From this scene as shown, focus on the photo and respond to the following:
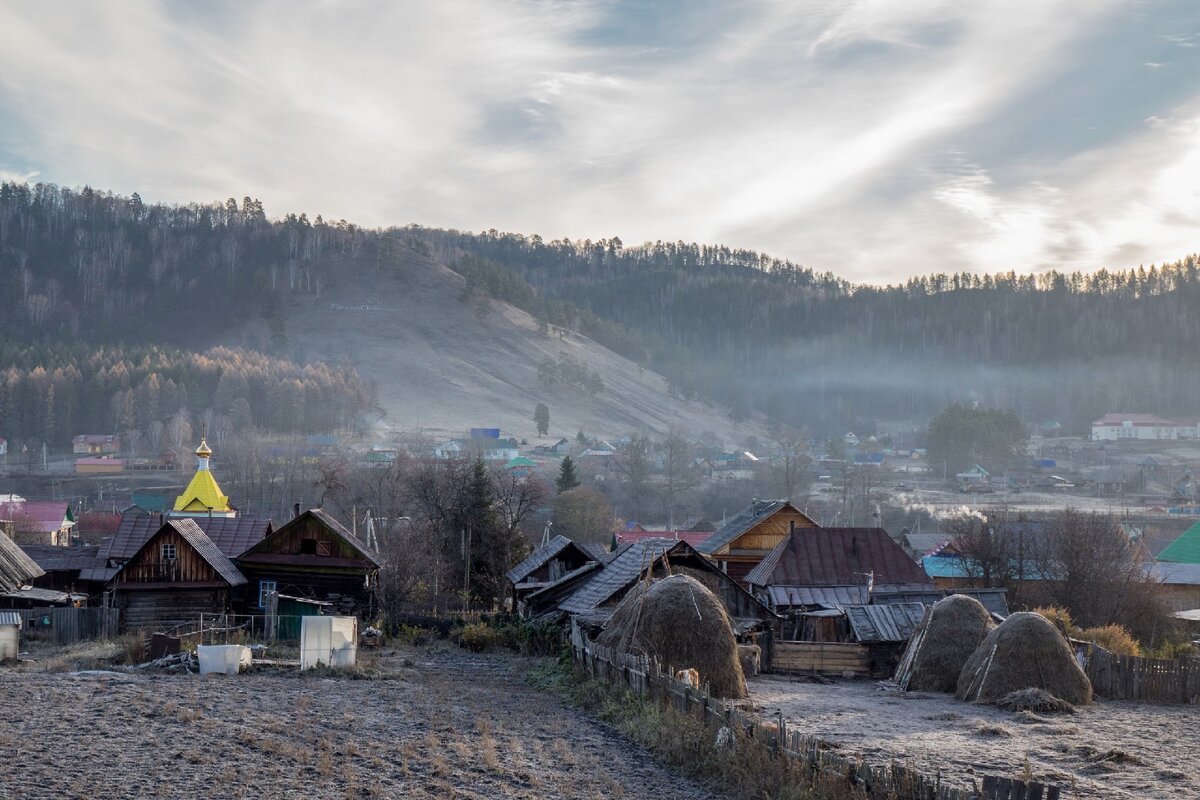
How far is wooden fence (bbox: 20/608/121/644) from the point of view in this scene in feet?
122

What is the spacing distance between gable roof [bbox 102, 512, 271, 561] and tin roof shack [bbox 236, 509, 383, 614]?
334cm

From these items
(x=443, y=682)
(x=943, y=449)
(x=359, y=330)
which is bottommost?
(x=443, y=682)

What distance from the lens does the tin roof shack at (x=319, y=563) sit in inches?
1633

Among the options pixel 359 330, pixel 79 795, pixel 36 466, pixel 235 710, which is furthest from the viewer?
pixel 359 330

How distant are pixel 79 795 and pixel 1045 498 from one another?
11631 centimetres

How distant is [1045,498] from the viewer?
120 m

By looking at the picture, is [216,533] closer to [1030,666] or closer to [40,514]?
[1030,666]

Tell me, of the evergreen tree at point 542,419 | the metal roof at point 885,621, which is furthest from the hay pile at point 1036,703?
the evergreen tree at point 542,419

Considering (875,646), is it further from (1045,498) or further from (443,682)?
(1045,498)

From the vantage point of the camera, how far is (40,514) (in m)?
73.2

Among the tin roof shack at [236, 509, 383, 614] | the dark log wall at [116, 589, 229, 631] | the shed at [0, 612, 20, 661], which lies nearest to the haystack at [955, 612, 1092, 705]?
the tin roof shack at [236, 509, 383, 614]

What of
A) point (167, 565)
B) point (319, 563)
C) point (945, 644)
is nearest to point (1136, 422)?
point (319, 563)

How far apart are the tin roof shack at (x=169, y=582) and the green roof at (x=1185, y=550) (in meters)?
43.8

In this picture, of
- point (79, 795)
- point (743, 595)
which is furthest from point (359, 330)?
point (79, 795)
